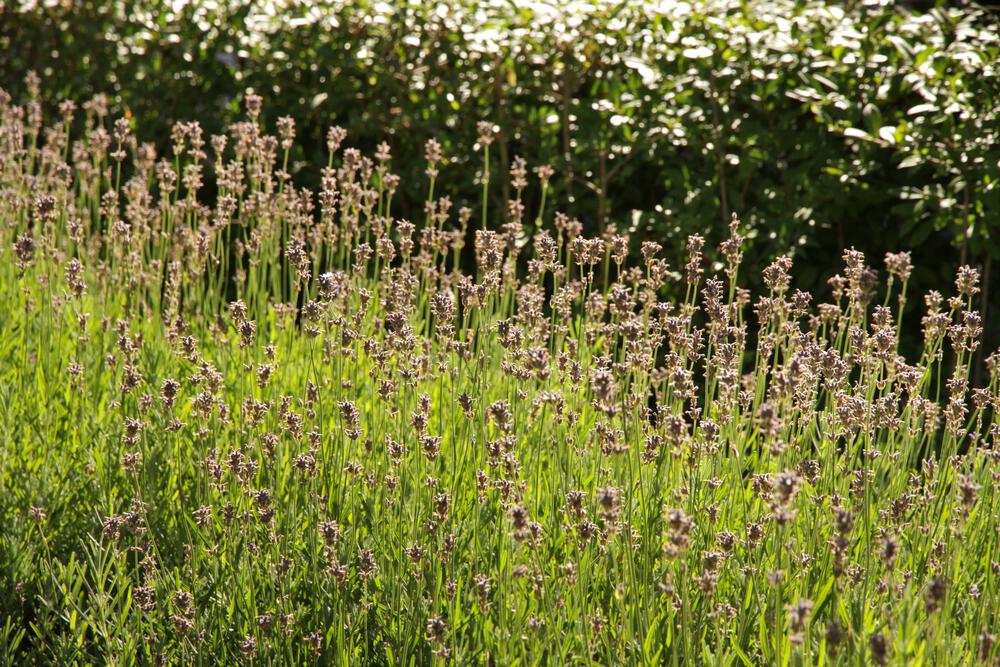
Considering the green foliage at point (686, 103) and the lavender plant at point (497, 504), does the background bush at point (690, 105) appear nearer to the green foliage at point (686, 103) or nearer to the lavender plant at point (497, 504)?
the green foliage at point (686, 103)

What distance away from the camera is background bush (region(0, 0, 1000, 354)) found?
5.17 metres

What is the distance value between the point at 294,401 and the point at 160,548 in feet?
2.94

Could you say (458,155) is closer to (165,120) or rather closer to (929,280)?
(165,120)

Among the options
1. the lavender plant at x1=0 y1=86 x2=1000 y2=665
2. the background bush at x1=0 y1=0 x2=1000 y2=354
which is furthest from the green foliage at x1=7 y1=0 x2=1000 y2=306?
the lavender plant at x1=0 y1=86 x2=1000 y2=665

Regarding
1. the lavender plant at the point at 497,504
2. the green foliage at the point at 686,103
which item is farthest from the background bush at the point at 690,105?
the lavender plant at the point at 497,504

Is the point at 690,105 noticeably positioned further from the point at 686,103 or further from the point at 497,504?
the point at 497,504

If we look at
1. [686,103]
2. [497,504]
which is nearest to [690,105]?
[686,103]

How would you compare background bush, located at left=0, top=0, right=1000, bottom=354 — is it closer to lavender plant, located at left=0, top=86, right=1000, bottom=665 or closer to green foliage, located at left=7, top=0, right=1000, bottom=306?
green foliage, located at left=7, top=0, right=1000, bottom=306

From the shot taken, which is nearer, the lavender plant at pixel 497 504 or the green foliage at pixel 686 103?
the lavender plant at pixel 497 504

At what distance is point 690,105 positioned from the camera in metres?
5.63

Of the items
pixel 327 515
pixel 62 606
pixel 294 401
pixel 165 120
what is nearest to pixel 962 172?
pixel 294 401

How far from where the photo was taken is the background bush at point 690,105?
517 cm

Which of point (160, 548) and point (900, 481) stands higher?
point (900, 481)

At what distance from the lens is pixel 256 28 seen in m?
6.84
